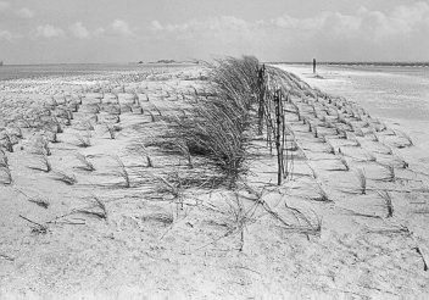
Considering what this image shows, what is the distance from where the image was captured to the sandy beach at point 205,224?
2086 millimetres

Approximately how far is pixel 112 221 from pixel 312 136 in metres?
2.83

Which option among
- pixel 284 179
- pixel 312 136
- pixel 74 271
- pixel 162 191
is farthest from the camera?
pixel 312 136

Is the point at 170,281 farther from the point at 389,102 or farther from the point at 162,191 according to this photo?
the point at 389,102

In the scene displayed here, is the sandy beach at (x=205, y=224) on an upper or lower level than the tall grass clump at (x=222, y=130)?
lower

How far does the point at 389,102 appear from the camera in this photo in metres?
9.92

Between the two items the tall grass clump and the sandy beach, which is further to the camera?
the tall grass clump

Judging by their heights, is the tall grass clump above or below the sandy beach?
above

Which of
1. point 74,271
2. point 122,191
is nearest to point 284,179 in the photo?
point 122,191

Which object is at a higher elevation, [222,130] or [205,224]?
[222,130]

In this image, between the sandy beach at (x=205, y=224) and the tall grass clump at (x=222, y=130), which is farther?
the tall grass clump at (x=222, y=130)

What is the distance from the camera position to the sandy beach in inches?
82.1

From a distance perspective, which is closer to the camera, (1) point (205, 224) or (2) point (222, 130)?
(1) point (205, 224)

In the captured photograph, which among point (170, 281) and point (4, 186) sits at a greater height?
point (4, 186)

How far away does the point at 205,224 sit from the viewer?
258 cm
